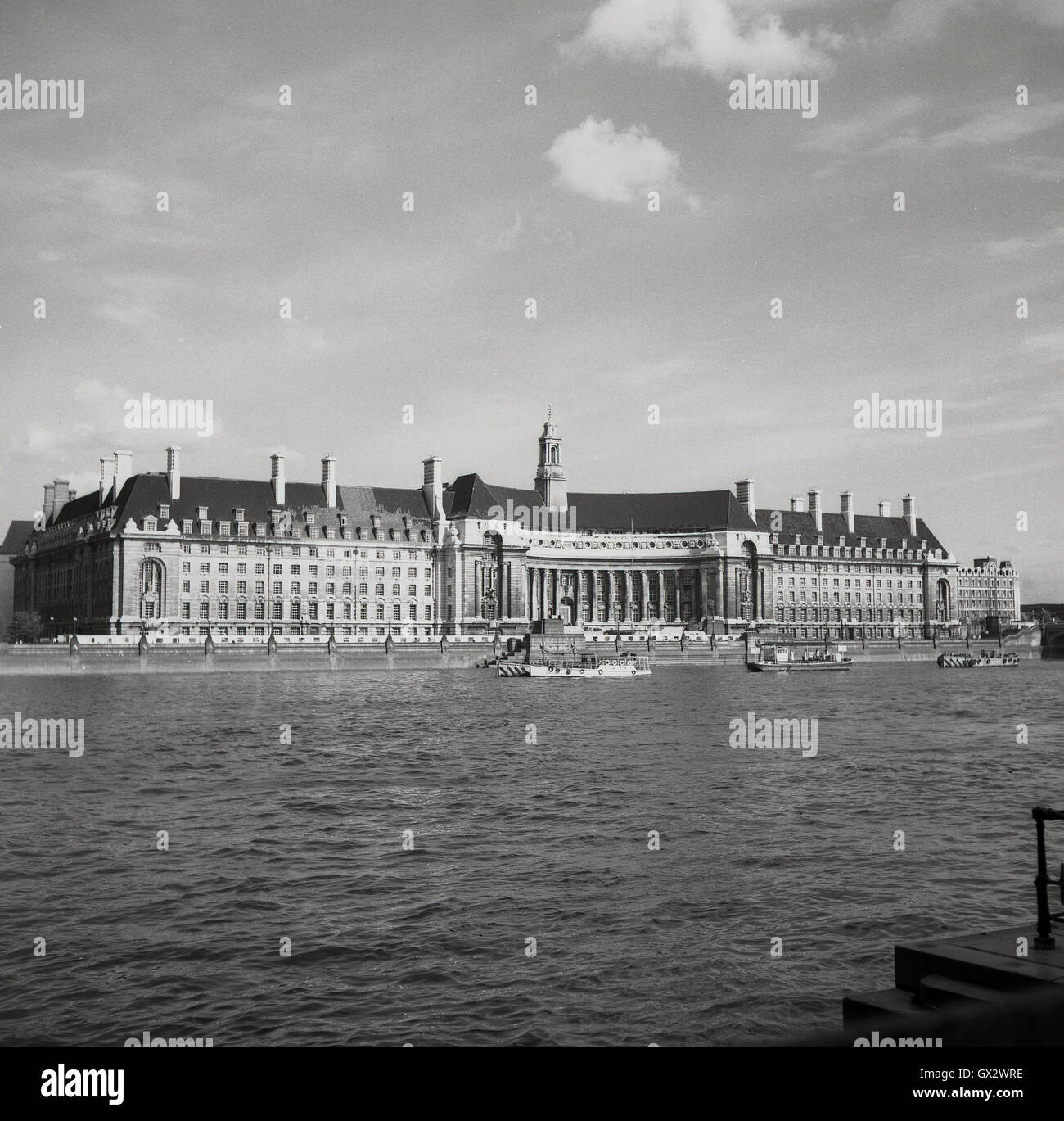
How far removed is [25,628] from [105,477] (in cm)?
1776

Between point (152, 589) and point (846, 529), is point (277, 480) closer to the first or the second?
point (152, 589)

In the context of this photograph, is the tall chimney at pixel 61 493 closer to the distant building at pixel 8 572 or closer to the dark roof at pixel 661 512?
the distant building at pixel 8 572

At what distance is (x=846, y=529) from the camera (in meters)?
165

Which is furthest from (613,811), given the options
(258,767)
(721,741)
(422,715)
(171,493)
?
(171,493)

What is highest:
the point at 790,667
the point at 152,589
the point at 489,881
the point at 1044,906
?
the point at 152,589

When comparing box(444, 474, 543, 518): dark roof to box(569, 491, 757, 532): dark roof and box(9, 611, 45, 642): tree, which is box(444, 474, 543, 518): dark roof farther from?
box(9, 611, 45, 642): tree

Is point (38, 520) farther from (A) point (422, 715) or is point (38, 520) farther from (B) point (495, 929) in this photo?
(B) point (495, 929)

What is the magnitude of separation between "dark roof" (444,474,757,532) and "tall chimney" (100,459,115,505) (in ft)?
153

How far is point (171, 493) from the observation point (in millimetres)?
119625

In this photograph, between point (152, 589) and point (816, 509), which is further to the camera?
point (816, 509)

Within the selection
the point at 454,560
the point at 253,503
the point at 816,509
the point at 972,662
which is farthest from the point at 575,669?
the point at 816,509

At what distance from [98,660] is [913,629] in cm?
11318

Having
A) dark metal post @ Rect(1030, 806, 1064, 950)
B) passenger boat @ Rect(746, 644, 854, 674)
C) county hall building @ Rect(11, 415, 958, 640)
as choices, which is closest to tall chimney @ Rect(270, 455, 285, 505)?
county hall building @ Rect(11, 415, 958, 640)

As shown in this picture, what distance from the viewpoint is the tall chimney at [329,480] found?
127 metres
